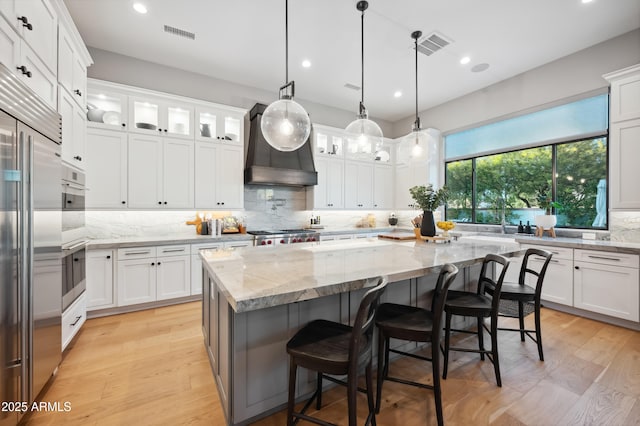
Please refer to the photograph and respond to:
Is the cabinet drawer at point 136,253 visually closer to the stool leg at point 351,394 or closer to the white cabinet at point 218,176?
the white cabinet at point 218,176

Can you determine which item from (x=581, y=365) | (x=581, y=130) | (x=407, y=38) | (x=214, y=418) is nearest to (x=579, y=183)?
(x=581, y=130)

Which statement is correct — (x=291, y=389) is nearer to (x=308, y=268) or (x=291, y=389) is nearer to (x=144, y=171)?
(x=308, y=268)

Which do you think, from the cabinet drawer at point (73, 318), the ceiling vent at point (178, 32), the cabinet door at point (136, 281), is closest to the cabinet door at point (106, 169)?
the cabinet door at point (136, 281)

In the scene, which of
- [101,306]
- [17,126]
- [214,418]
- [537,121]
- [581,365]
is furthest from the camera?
[537,121]

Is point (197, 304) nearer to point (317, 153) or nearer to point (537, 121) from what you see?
point (317, 153)

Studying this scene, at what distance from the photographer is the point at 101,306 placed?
3.25m

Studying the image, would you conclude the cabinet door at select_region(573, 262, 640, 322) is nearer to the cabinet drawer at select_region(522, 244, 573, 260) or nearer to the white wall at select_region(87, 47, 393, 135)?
the cabinet drawer at select_region(522, 244, 573, 260)

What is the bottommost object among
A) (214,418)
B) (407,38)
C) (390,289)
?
(214,418)

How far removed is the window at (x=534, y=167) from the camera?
3.79m

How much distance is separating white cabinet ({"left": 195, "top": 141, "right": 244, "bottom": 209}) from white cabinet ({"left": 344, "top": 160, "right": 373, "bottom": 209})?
2.26 meters

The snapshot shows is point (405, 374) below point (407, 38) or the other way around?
below

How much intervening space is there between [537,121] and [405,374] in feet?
14.8

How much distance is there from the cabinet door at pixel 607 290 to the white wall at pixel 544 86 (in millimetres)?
2440

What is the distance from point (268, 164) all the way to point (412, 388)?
11.8ft
